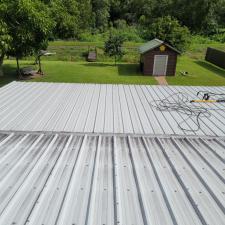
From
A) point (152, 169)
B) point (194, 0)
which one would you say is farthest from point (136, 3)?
point (152, 169)

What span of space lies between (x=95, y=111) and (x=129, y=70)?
20342 millimetres

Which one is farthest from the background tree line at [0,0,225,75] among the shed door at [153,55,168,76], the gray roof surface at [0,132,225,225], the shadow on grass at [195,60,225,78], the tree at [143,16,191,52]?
the gray roof surface at [0,132,225,225]

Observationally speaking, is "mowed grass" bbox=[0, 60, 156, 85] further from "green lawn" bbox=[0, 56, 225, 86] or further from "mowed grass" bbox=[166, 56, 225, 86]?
"mowed grass" bbox=[166, 56, 225, 86]

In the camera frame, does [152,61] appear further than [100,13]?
No

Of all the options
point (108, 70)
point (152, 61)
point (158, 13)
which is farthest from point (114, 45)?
point (158, 13)

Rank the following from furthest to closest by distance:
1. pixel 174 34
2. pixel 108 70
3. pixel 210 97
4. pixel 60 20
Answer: pixel 174 34, pixel 108 70, pixel 60 20, pixel 210 97

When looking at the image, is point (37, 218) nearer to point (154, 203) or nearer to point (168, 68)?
point (154, 203)

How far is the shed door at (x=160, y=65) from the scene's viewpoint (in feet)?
82.4

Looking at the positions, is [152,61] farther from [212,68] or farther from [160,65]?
[212,68]

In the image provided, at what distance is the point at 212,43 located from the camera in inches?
1917

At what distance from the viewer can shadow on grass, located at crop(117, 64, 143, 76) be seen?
25.8 m

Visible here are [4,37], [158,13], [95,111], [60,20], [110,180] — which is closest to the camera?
[110,180]

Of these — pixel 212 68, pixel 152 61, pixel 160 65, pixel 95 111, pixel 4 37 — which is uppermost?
pixel 4 37

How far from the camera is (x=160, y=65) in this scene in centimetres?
2525
